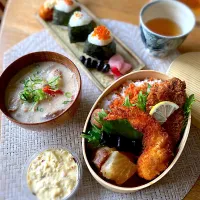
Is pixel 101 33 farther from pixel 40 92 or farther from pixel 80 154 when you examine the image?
pixel 80 154

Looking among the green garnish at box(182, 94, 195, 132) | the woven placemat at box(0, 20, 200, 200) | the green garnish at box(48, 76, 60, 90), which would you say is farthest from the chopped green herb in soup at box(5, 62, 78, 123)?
the green garnish at box(182, 94, 195, 132)

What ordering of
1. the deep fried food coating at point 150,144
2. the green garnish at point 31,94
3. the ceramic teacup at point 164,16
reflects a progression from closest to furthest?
the deep fried food coating at point 150,144 → the green garnish at point 31,94 → the ceramic teacup at point 164,16

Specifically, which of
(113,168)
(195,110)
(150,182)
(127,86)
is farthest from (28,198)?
(195,110)

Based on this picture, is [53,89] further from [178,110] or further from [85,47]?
[178,110]

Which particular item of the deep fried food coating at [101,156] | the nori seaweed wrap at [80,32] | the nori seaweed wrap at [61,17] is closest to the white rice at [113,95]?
the deep fried food coating at [101,156]

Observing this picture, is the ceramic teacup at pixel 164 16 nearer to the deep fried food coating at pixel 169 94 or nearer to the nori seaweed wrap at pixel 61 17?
the deep fried food coating at pixel 169 94

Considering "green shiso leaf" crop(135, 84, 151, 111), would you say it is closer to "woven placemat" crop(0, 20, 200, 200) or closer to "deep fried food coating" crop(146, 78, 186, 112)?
"deep fried food coating" crop(146, 78, 186, 112)

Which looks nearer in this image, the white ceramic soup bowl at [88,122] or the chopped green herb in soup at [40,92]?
the white ceramic soup bowl at [88,122]
